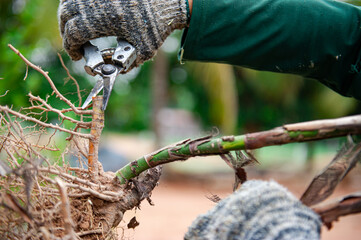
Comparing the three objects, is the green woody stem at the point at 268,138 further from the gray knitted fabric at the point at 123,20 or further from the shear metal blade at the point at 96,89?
the gray knitted fabric at the point at 123,20

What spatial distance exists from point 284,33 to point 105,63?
2.25 ft

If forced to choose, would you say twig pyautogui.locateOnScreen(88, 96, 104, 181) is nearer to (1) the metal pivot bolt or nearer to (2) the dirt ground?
(1) the metal pivot bolt

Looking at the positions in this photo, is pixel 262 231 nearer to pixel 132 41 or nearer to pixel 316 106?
pixel 132 41

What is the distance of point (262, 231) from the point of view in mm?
702

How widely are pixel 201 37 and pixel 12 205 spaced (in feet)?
2.74

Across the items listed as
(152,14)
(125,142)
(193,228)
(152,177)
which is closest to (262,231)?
(193,228)

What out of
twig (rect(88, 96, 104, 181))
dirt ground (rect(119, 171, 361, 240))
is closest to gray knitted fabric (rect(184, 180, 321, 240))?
twig (rect(88, 96, 104, 181))

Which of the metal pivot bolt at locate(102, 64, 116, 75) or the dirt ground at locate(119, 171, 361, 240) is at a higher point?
the metal pivot bolt at locate(102, 64, 116, 75)

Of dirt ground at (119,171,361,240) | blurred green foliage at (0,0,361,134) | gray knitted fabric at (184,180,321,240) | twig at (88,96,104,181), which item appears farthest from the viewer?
dirt ground at (119,171,361,240)

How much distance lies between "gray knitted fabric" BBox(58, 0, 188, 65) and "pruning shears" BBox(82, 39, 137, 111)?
4cm

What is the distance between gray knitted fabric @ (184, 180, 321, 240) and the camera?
691 millimetres

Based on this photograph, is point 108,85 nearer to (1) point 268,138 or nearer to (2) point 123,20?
(2) point 123,20

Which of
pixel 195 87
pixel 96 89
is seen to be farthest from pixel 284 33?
pixel 195 87

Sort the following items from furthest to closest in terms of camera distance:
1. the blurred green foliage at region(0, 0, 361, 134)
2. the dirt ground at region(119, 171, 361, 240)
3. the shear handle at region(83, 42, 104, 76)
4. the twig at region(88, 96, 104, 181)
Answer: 1. the dirt ground at region(119, 171, 361, 240)
2. the blurred green foliage at region(0, 0, 361, 134)
3. the shear handle at region(83, 42, 104, 76)
4. the twig at region(88, 96, 104, 181)
